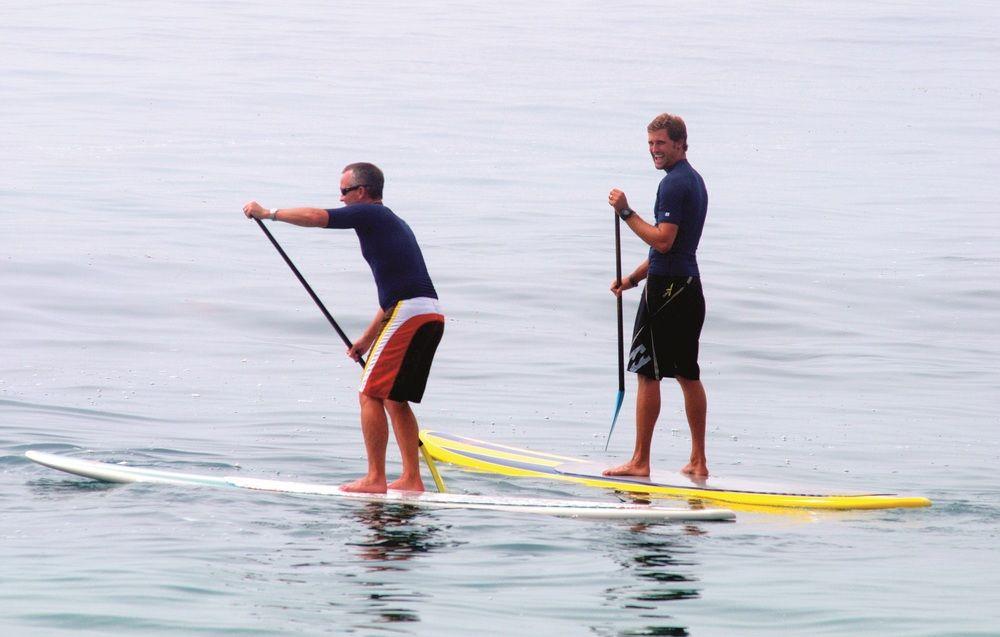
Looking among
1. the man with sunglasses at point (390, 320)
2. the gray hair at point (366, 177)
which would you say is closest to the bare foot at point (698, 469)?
the man with sunglasses at point (390, 320)

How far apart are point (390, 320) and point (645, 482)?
74.8 inches

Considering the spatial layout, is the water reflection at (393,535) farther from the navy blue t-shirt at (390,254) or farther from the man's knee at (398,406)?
the navy blue t-shirt at (390,254)

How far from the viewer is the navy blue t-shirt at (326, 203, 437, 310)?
839cm

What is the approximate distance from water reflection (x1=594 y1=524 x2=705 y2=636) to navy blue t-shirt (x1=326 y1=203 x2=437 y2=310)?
1.80 m

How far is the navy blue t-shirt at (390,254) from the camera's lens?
27.5ft

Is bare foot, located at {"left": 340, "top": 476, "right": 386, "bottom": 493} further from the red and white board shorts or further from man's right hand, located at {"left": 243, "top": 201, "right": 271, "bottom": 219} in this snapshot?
man's right hand, located at {"left": 243, "top": 201, "right": 271, "bottom": 219}

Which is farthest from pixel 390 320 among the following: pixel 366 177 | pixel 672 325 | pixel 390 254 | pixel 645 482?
pixel 645 482

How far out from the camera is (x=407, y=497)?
8.66m

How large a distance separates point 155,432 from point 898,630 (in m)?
6.33

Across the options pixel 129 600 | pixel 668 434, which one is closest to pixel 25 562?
pixel 129 600

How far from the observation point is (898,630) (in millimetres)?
6426

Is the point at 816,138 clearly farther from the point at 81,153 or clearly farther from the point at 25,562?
the point at 25,562

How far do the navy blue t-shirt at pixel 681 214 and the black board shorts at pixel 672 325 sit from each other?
7 cm

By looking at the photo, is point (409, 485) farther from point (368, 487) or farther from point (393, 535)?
point (393, 535)
